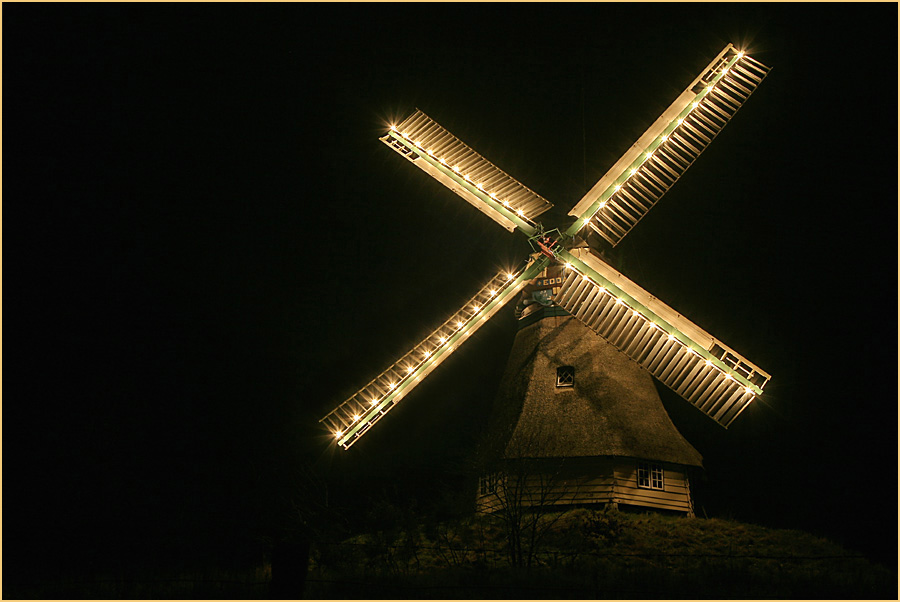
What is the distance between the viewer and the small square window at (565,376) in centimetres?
1792

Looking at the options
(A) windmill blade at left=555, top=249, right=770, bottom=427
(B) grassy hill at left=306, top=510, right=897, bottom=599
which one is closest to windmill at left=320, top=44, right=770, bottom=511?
(A) windmill blade at left=555, top=249, right=770, bottom=427

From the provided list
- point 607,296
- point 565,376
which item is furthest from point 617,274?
point 565,376

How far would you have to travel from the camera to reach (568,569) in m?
12.1

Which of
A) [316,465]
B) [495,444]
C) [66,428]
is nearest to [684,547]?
[495,444]

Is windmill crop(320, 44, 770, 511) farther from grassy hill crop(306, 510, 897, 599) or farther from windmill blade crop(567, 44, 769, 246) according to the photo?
grassy hill crop(306, 510, 897, 599)

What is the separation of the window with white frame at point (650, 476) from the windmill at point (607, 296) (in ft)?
0.10

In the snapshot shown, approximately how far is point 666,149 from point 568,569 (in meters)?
8.70

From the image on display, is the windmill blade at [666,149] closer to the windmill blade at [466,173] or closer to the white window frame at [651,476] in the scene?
the windmill blade at [466,173]

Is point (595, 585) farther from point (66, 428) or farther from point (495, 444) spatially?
point (66, 428)

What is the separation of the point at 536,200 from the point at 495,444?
17.4 feet

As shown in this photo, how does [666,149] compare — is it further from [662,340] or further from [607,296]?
[662,340]

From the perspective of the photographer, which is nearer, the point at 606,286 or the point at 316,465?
the point at 606,286

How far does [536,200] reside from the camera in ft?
56.1

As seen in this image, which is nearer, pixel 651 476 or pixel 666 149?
pixel 666 149
